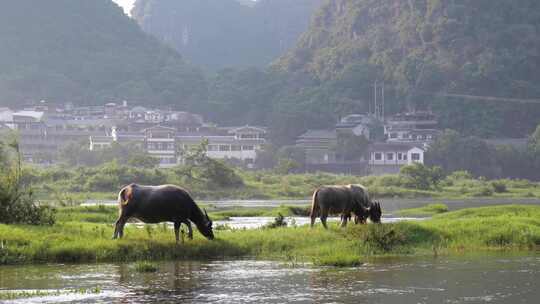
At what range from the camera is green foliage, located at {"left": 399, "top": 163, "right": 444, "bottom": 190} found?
246 ft

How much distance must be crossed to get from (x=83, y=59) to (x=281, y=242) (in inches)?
5201

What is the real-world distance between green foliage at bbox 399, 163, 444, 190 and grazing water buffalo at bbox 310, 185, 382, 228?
50715 millimetres

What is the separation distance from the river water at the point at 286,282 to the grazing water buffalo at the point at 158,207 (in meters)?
1.52

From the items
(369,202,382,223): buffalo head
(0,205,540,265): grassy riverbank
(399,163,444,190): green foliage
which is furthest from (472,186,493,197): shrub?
(369,202,382,223): buffalo head

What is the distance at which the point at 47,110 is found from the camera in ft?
398

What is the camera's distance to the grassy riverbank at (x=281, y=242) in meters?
20.3

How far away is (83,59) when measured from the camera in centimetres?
15012

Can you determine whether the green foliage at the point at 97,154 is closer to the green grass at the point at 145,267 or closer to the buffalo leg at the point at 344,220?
the buffalo leg at the point at 344,220

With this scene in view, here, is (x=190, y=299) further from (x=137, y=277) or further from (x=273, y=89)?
(x=273, y=89)

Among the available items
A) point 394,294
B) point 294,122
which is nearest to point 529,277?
point 394,294

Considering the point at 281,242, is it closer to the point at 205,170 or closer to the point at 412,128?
the point at 205,170

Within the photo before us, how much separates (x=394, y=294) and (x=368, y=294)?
45 centimetres

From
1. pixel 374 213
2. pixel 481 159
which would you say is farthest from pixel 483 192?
pixel 374 213

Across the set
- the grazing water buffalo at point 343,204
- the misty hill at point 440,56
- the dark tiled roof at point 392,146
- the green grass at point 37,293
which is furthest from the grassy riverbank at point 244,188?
the green grass at point 37,293
